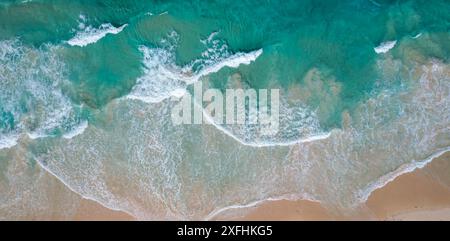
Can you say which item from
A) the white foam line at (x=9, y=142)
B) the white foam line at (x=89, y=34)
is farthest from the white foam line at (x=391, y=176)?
the white foam line at (x=9, y=142)

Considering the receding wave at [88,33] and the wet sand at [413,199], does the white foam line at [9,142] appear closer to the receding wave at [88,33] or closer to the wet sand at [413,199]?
the receding wave at [88,33]

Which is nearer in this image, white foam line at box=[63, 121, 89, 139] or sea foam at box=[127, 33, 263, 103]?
sea foam at box=[127, 33, 263, 103]

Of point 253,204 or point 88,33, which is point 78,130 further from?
point 253,204

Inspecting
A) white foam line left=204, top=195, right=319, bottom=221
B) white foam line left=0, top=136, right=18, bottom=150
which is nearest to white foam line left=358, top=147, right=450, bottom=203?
white foam line left=204, top=195, right=319, bottom=221

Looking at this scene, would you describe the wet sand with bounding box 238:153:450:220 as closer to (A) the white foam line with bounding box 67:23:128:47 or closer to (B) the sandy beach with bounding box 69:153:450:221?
(B) the sandy beach with bounding box 69:153:450:221

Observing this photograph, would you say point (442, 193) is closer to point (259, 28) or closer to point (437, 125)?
point (437, 125)
